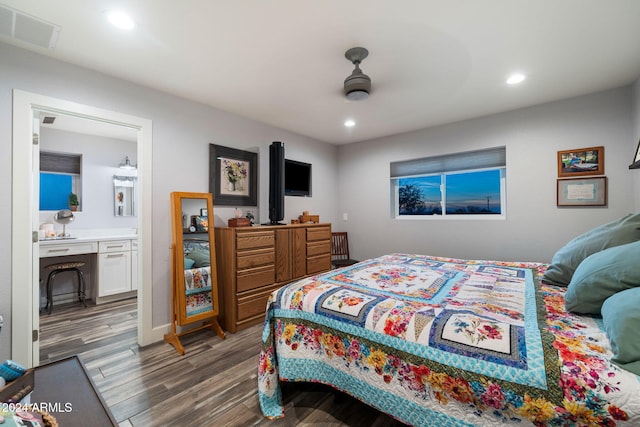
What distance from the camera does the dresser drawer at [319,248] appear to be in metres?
3.71

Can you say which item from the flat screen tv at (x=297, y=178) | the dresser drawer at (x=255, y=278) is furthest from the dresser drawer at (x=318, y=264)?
the flat screen tv at (x=297, y=178)

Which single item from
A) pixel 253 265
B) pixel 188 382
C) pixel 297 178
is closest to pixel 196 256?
pixel 253 265

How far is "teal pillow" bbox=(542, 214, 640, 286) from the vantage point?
1584mm

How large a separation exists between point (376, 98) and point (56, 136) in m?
4.39

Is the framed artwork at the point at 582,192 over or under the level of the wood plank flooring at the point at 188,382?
over

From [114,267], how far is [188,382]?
272cm

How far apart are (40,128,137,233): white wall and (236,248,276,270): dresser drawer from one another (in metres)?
2.68

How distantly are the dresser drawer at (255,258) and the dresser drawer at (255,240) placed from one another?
0.19 ft

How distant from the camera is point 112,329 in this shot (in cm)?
295

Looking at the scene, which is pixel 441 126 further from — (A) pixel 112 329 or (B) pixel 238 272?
(A) pixel 112 329

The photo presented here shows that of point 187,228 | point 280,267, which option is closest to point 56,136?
point 187,228

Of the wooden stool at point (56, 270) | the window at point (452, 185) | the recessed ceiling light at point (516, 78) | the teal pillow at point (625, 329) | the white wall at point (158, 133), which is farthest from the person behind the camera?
the window at point (452, 185)

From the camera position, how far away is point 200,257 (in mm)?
2848

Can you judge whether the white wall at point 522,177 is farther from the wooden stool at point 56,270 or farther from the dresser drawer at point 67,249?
the wooden stool at point 56,270
